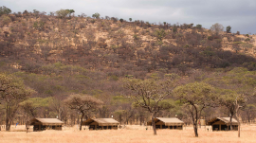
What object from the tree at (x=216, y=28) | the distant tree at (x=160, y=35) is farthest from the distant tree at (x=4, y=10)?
the tree at (x=216, y=28)

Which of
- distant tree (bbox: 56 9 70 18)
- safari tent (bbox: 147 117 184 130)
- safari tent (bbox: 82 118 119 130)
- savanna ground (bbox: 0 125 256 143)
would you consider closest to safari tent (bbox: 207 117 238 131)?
safari tent (bbox: 147 117 184 130)

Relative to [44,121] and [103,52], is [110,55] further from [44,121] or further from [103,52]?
[44,121]

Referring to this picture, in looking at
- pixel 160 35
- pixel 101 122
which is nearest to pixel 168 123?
pixel 101 122

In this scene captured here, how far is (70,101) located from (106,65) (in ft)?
312

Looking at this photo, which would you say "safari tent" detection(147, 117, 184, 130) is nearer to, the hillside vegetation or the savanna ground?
the savanna ground

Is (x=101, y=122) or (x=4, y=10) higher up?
(x=4, y=10)

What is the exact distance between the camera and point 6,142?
24672mm

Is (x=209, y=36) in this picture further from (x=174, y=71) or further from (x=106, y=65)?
(x=106, y=65)

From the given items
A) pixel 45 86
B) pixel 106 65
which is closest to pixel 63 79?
pixel 45 86

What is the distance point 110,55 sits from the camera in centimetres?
15262

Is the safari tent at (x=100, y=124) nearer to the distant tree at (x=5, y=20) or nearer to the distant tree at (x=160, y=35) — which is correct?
the distant tree at (x=160, y=35)

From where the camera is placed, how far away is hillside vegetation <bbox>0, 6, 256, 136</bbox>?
104938 millimetres

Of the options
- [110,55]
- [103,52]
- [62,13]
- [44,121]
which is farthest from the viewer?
[62,13]

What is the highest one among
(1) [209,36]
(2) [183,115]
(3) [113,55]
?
(1) [209,36]
